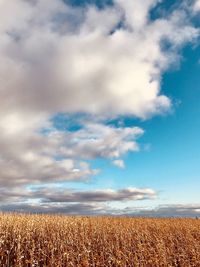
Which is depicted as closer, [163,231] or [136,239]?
[136,239]

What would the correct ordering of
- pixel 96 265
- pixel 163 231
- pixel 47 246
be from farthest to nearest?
pixel 163 231, pixel 47 246, pixel 96 265

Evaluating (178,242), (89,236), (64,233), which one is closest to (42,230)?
(64,233)

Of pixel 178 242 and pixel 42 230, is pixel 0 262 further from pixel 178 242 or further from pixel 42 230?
pixel 178 242

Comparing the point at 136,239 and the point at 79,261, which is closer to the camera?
the point at 79,261

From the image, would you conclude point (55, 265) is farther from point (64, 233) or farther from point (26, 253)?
point (64, 233)

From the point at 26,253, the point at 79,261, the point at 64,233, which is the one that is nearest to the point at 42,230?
the point at 64,233

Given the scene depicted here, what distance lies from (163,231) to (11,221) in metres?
11.0

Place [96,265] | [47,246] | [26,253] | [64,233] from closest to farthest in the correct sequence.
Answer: [96,265]
[26,253]
[47,246]
[64,233]

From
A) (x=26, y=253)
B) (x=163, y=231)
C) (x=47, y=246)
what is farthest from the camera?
(x=163, y=231)

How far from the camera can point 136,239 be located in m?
23.8

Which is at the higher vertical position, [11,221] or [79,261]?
[11,221]

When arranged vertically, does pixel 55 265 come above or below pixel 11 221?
below

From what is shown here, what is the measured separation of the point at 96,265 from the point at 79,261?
2.71ft

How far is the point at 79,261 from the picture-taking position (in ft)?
57.6
